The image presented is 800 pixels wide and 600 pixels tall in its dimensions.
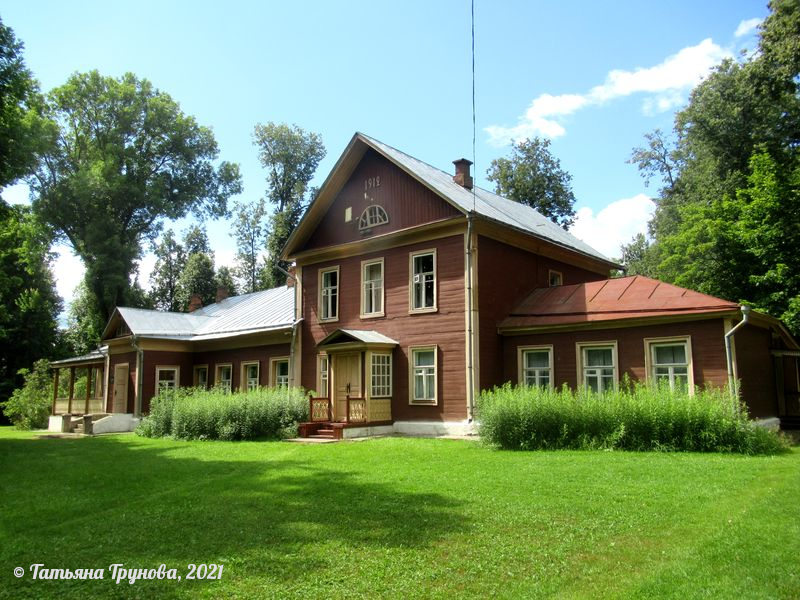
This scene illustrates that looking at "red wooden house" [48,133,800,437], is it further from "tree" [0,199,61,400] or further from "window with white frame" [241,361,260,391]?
"tree" [0,199,61,400]

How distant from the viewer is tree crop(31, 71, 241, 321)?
35156 millimetres

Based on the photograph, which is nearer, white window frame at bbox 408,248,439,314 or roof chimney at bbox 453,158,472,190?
white window frame at bbox 408,248,439,314

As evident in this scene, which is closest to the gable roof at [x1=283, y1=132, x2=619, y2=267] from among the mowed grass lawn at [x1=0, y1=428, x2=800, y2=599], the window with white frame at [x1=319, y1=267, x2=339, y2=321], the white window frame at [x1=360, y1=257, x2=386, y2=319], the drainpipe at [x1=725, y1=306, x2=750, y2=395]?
the window with white frame at [x1=319, y1=267, x2=339, y2=321]

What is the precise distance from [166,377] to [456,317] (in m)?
15.0

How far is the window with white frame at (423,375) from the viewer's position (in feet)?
58.7

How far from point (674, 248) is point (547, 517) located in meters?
23.8

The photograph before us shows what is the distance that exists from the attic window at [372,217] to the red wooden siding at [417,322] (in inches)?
39.2

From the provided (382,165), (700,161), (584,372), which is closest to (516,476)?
(584,372)

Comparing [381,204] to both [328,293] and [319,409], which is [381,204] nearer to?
[328,293]

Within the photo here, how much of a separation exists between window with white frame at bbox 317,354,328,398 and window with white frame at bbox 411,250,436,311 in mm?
4171

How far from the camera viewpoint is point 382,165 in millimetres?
20016

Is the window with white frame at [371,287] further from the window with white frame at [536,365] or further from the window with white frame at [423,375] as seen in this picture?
the window with white frame at [536,365]

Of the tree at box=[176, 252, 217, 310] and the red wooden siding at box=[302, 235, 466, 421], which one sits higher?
the tree at box=[176, 252, 217, 310]

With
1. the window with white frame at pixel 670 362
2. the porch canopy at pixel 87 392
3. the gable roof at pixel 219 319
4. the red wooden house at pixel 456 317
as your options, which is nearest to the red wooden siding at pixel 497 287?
the red wooden house at pixel 456 317
